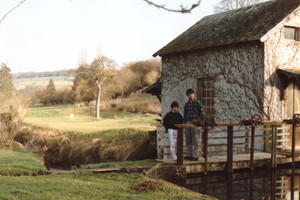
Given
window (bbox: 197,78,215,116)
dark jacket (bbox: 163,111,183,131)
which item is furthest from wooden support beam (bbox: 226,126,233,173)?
window (bbox: 197,78,215,116)

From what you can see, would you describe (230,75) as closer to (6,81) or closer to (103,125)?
(103,125)

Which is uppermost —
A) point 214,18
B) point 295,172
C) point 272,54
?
point 214,18

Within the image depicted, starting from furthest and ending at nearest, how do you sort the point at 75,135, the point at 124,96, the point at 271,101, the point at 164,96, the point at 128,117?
1. the point at 124,96
2. the point at 128,117
3. the point at 75,135
4. the point at 164,96
5. the point at 271,101

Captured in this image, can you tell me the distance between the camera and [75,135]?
2514 cm

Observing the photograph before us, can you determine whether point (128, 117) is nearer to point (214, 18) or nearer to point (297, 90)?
point (214, 18)

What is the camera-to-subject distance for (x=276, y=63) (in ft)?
51.1

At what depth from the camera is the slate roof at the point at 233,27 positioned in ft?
51.8

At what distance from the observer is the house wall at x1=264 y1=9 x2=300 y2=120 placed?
1533 cm

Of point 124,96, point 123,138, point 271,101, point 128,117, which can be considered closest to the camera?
point 271,101

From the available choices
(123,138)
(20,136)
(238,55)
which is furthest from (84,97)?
(238,55)

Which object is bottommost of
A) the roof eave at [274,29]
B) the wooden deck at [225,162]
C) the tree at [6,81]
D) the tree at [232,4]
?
the wooden deck at [225,162]

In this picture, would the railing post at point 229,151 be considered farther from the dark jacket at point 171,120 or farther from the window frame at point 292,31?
the window frame at point 292,31

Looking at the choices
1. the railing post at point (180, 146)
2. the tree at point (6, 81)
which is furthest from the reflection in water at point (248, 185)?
the tree at point (6, 81)

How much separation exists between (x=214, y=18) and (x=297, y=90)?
237 inches
